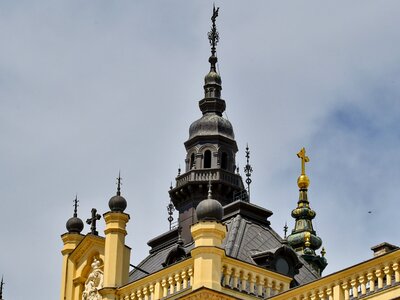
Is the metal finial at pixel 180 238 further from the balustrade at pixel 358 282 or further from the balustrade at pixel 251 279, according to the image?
the balustrade at pixel 358 282

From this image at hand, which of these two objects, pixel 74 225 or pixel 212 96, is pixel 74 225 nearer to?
pixel 74 225

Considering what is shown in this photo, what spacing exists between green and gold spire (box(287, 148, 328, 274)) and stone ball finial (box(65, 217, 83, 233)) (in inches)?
675

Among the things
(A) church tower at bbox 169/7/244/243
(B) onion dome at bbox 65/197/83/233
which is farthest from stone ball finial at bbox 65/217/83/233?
(A) church tower at bbox 169/7/244/243

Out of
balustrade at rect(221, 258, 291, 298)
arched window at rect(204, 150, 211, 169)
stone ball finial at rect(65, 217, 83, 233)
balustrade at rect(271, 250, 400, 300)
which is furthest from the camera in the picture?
arched window at rect(204, 150, 211, 169)

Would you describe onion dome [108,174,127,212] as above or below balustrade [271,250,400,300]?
above

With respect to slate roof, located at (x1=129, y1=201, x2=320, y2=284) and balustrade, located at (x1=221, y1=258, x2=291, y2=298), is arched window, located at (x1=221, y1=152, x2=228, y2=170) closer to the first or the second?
slate roof, located at (x1=129, y1=201, x2=320, y2=284)

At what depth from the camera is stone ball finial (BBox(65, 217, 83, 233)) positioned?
138 ft

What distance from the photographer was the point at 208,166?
48.0m

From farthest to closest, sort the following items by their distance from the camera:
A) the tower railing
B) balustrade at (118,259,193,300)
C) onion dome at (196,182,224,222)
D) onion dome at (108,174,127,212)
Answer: the tower railing, onion dome at (108,174,127,212), balustrade at (118,259,193,300), onion dome at (196,182,224,222)

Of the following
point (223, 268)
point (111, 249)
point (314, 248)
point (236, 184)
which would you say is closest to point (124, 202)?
point (111, 249)

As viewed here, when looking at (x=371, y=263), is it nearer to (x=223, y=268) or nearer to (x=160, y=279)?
(x=223, y=268)

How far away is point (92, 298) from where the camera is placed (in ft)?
128

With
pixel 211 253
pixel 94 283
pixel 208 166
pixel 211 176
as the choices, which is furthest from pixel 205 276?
pixel 208 166

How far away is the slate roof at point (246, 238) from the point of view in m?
40.4
